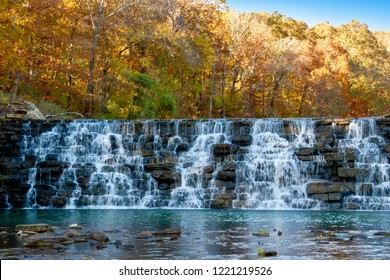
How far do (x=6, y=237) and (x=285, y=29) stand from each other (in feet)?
191

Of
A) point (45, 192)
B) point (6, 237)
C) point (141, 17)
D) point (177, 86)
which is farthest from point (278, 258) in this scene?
point (177, 86)

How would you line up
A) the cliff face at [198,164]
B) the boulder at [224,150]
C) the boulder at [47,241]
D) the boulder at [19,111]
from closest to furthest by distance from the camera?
the boulder at [47,241], the cliff face at [198,164], the boulder at [224,150], the boulder at [19,111]

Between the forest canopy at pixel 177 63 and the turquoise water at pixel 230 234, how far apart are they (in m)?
17.5

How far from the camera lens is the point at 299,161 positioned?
102 feet

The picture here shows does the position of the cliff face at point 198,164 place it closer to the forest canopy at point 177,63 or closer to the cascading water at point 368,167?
the cascading water at point 368,167

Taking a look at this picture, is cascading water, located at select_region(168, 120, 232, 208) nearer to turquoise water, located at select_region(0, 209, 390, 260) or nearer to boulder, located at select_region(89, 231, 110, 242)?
turquoise water, located at select_region(0, 209, 390, 260)

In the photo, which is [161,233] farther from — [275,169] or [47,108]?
[47,108]

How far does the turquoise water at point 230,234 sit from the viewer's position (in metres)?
13.3

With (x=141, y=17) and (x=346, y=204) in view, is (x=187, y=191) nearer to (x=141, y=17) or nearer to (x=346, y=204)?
(x=346, y=204)

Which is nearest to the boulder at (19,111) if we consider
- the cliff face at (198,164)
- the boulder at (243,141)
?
the cliff face at (198,164)

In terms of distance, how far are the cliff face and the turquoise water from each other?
3595mm

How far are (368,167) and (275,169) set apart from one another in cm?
421

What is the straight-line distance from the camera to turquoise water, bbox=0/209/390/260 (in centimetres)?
1327

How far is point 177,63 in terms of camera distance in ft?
176
